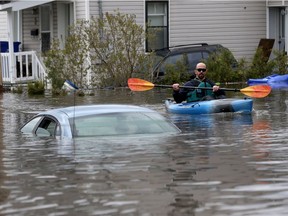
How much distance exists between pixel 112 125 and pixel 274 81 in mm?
16396

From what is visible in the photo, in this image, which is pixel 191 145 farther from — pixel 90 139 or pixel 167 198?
pixel 167 198

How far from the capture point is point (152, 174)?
35.6 ft

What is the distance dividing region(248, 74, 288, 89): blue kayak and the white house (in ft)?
15.3

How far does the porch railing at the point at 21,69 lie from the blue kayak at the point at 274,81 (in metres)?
8.07

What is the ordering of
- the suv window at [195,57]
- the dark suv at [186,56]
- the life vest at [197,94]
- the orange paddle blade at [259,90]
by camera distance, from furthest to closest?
1. the suv window at [195,57]
2. the dark suv at [186,56]
3. the orange paddle blade at [259,90]
4. the life vest at [197,94]

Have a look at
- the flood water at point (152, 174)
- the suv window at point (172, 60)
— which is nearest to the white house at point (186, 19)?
the suv window at point (172, 60)

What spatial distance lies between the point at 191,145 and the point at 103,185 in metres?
4.30

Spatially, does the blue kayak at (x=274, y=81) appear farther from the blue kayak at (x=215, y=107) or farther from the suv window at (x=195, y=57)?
the blue kayak at (x=215, y=107)

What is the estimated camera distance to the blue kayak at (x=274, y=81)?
28.7m

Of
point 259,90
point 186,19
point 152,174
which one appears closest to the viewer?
point 152,174

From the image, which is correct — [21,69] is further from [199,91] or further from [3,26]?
[199,91]

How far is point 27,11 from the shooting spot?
37.0 meters

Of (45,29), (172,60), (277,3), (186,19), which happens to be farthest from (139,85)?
(45,29)

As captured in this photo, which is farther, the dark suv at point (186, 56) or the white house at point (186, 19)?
the white house at point (186, 19)
